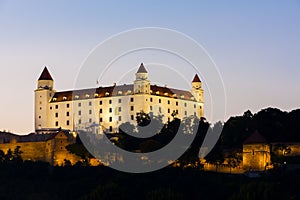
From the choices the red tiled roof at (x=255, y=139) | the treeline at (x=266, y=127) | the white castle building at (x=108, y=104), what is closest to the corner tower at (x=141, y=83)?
the white castle building at (x=108, y=104)

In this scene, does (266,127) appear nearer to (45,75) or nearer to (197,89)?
(197,89)

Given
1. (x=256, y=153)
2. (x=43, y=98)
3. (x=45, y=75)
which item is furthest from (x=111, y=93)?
(x=256, y=153)

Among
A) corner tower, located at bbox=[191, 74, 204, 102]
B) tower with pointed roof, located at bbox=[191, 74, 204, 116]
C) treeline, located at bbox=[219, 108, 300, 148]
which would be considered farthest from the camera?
corner tower, located at bbox=[191, 74, 204, 102]

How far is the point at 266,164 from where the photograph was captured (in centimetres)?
5444

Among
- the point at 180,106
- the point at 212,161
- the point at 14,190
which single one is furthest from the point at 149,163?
the point at 180,106

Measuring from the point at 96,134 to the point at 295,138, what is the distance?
16490mm

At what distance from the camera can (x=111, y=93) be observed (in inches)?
3115

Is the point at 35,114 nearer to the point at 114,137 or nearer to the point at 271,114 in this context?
the point at 114,137

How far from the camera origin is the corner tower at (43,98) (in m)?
78.8

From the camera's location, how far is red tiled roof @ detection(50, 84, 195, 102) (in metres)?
78.5

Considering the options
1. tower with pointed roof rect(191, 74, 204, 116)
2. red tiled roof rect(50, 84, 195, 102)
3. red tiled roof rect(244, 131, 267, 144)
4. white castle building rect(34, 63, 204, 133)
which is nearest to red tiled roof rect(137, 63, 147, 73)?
white castle building rect(34, 63, 204, 133)

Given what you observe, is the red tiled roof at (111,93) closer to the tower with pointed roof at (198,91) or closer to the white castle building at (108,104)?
the white castle building at (108,104)

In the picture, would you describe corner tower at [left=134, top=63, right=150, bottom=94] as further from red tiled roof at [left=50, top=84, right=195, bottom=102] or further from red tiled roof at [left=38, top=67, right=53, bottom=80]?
red tiled roof at [left=38, top=67, right=53, bottom=80]

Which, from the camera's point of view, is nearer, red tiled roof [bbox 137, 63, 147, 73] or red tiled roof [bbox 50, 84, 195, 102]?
red tiled roof [bbox 137, 63, 147, 73]
